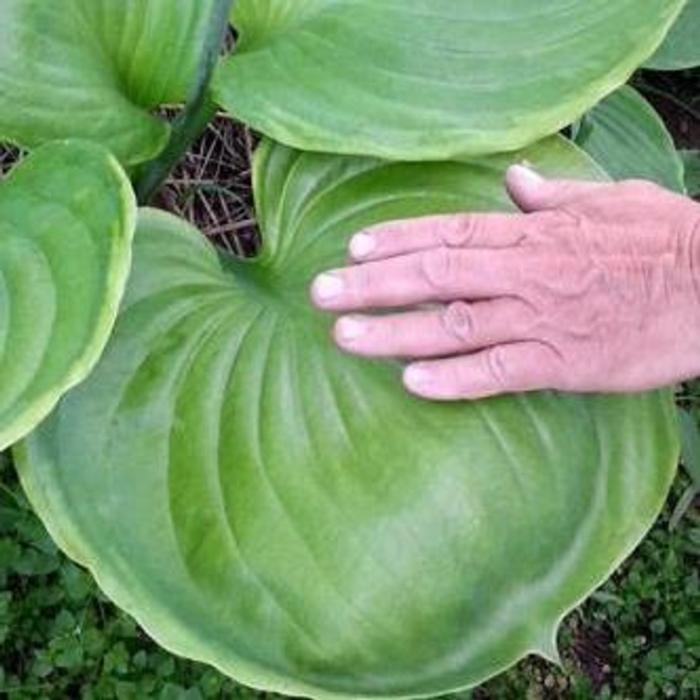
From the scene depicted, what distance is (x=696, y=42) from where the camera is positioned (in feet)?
5.05

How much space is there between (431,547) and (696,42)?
786 millimetres

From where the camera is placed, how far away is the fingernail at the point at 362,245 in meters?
1.02

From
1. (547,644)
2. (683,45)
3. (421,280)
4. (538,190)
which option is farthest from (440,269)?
(683,45)

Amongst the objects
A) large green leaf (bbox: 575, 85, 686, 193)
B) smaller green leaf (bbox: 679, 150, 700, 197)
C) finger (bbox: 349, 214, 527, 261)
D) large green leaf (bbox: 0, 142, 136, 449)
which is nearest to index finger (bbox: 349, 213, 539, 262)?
finger (bbox: 349, 214, 527, 261)

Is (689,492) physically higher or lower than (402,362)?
lower

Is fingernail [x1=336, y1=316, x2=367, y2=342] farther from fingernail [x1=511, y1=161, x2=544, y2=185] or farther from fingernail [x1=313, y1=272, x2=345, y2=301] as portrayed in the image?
fingernail [x1=511, y1=161, x2=544, y2=185]

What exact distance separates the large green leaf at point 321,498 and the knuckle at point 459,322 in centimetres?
5

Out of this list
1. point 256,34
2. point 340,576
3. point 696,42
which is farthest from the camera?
point 696,42

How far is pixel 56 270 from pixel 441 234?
0.27m

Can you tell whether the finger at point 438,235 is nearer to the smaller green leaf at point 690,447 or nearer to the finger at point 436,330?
the finger at point 436,330

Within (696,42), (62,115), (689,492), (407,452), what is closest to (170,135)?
(62,115)

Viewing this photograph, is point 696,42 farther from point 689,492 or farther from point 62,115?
point 62,115

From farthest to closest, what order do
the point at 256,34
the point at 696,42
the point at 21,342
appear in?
the point at 696,42, the point at 256,34, the point at 21,342

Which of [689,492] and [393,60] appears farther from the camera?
[689,492]
